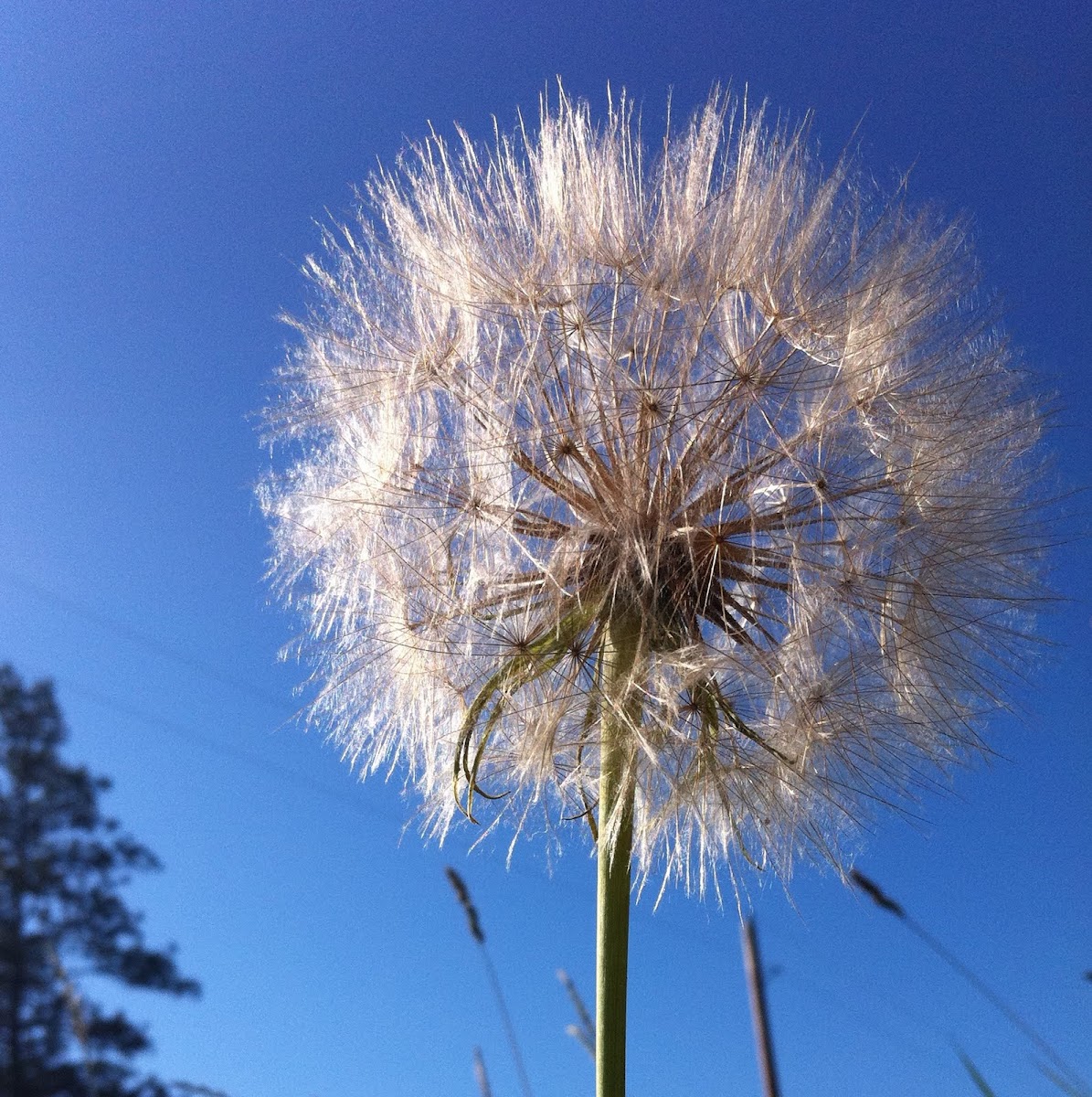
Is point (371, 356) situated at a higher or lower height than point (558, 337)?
higher

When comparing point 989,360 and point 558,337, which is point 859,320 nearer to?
point 989,360

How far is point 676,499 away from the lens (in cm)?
382

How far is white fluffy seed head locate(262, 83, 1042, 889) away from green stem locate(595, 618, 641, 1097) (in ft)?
0.18

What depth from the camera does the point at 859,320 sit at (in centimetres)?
405

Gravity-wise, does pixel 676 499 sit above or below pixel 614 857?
above

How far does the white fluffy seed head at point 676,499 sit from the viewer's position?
380 centimetres

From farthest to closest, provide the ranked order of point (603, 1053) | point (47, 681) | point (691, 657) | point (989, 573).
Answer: point (47, 681) → point (989, 573) → point (691, 657) → point (603, 1053)

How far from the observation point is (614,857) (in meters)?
3.59

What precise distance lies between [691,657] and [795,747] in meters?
0.60

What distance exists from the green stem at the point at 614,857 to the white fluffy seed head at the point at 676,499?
54mm

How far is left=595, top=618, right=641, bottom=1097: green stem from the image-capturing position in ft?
10.8

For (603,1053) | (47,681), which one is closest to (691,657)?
(603,1053)

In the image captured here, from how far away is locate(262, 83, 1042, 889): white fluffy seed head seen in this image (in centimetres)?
380

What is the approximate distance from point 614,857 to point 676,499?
1261mm
